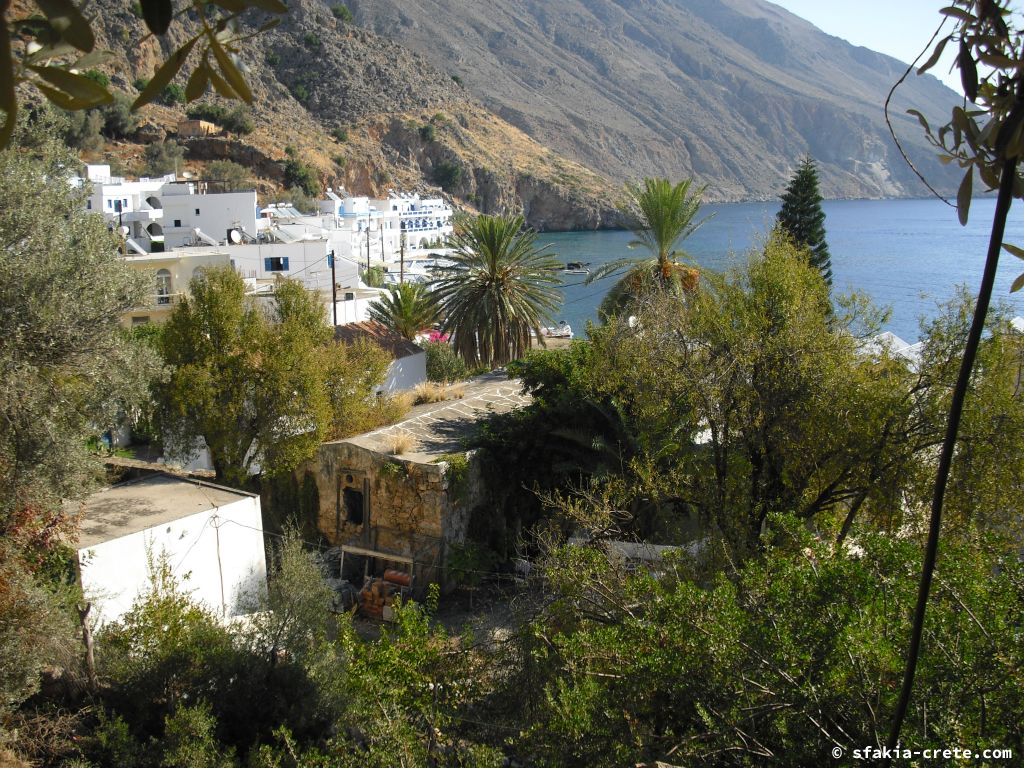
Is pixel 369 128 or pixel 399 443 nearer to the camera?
pixel 399 443

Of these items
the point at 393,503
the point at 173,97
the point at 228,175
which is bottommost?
the point at 393,503

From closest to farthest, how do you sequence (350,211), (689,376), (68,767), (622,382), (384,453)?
(68,767) < (689,376) < (622,382) < (384,453) < (350,211)

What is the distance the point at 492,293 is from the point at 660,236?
15.4 feet

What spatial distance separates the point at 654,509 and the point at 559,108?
146321 mm

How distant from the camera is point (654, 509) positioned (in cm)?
1322

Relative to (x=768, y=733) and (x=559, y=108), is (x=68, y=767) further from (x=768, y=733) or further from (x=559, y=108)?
(x=559, y=108)

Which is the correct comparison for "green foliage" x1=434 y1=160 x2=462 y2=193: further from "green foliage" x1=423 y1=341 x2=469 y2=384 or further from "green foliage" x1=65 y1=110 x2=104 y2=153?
"green foliage" x1=423 y1=341 x2=469 y2=384

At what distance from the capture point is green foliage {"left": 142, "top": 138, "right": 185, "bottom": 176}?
2517 inches

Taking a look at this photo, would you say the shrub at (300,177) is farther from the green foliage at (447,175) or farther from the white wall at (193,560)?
the white wall at (193,560)

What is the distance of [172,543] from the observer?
10.4 m

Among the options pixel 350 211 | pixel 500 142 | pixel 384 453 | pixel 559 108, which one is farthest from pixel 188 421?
pixel 559 108

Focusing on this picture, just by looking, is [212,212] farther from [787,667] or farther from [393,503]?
[787,667]

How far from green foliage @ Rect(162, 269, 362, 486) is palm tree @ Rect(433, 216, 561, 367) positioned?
6.50 metres

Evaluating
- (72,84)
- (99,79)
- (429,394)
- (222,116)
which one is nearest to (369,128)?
(222,116)
